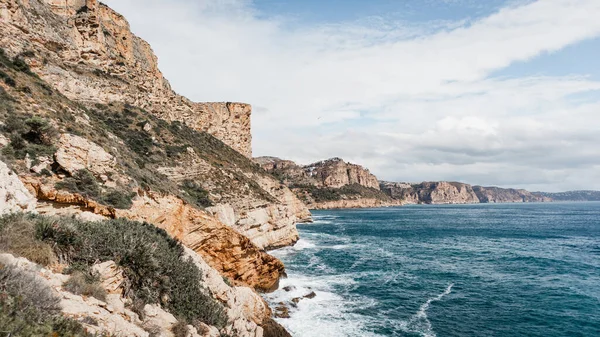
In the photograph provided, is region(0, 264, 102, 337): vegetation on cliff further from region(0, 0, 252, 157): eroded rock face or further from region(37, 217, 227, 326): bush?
region(0, 0, 252, 157): eroded rock face

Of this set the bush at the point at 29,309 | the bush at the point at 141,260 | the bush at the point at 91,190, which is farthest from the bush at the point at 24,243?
the bush at the point at 91,190

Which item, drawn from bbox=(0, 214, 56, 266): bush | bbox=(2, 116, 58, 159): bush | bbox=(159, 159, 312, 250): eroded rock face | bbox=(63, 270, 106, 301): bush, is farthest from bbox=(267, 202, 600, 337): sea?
bbox=(2, 116, 58, 159): bush

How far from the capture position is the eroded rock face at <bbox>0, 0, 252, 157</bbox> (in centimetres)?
3203

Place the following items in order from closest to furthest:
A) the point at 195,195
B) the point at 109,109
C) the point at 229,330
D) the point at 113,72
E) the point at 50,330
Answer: the point at 50,330 < the point at 229,330 < the point at 195,195 < the point at 109,109 < the point at 113,72

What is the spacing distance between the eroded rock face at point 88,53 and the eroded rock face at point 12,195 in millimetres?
22674

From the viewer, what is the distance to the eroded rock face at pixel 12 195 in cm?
1095

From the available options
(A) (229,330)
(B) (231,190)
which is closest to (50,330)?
(A) (229,330)

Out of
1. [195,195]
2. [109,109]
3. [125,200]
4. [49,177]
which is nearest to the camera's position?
[49,177]

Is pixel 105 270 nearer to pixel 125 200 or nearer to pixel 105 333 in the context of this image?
pixel 105 333

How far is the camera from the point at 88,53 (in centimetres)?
4291

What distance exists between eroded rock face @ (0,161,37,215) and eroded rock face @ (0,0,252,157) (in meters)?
22.7

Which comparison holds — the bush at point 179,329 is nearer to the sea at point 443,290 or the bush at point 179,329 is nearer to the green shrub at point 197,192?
the sea at point 443,290

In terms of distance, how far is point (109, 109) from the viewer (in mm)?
41375

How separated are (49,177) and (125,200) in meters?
3.42
